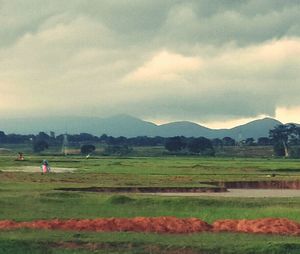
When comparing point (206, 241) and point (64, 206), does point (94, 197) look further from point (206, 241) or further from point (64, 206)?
point (206, 241)

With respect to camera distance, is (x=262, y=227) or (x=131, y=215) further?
(x=131, y=215)

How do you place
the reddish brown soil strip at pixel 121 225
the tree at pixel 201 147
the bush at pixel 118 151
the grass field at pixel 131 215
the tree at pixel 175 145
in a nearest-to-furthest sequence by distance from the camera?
1. the grass field at pixel 131 215
2. the reddish brown soil strip at pixel 121 225
3. the bush at pixel 118 151
4. the tree at pixel 201 147
5. the tree at pixel 175 145

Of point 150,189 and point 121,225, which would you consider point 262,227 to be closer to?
point 121,225

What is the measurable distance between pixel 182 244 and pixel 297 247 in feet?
10.8

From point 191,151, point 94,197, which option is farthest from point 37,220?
point 191,151

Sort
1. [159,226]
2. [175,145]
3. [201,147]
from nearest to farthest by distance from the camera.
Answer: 1. [159,226]
2. [201,147]
3. [175,145]

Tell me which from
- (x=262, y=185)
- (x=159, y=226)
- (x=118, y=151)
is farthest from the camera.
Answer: (x=118, y=151)

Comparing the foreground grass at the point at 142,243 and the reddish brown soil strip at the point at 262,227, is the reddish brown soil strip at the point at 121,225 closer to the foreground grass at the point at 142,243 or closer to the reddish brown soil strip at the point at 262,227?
the reddish brown soil strip at the point at 262,227

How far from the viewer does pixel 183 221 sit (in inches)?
984

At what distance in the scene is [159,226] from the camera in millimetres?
24266

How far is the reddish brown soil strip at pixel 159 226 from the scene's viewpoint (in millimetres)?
24078

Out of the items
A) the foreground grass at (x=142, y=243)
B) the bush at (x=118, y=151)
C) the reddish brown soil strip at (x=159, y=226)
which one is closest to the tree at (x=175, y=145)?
the bush at (x=118, y=151)

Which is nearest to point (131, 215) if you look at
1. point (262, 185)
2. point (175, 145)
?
point (262, 185)

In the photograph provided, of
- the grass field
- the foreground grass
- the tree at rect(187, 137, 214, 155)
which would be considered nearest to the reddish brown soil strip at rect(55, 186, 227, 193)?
the grass field
